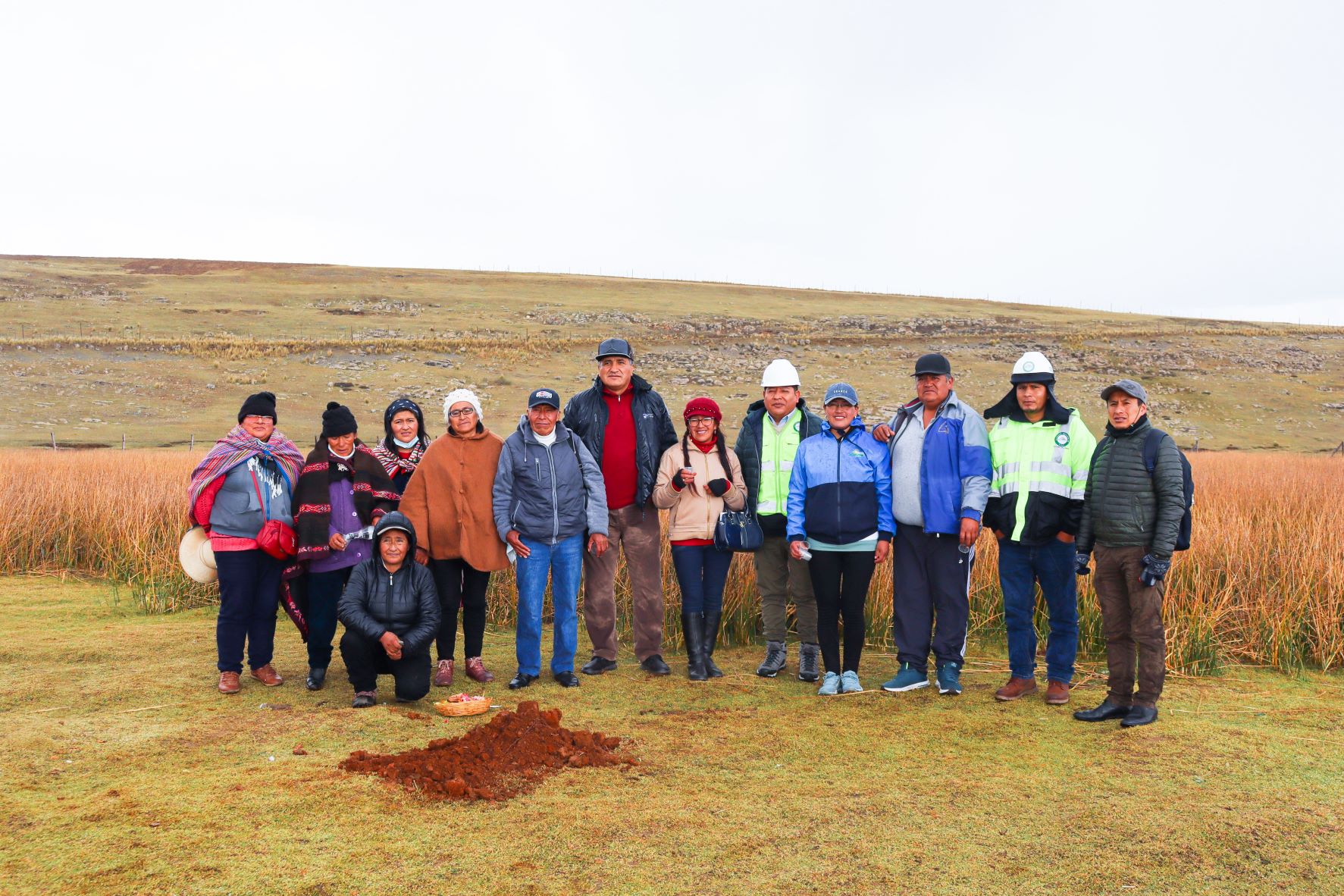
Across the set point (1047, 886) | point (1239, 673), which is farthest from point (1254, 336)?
point (1047, 886)

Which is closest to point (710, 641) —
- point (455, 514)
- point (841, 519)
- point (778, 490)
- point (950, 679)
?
point (778, 490)

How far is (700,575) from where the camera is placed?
6344mm

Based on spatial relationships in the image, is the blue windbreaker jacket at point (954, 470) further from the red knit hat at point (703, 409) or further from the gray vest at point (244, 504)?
the gray vest at point (244, 504)

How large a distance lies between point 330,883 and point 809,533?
352 centimetres

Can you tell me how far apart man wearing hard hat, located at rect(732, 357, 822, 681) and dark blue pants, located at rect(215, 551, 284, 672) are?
10.3ft

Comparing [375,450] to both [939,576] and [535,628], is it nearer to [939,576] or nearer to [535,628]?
[535,628]

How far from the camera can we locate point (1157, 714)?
5.24 m

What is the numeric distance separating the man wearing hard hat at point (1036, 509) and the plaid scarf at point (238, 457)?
4382 mm

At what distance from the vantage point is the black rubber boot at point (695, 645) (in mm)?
6191

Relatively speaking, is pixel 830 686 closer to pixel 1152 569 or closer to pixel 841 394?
pixel 841 394

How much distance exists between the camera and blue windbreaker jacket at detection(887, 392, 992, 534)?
566cm

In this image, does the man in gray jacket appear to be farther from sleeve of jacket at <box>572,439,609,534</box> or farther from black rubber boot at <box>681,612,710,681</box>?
black rubber boot at <box>681,612,710,681</box>

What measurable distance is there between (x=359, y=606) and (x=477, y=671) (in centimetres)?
105

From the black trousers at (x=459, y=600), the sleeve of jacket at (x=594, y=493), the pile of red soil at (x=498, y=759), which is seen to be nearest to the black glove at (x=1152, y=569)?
the pile of red soil at (x=498, y=759)
